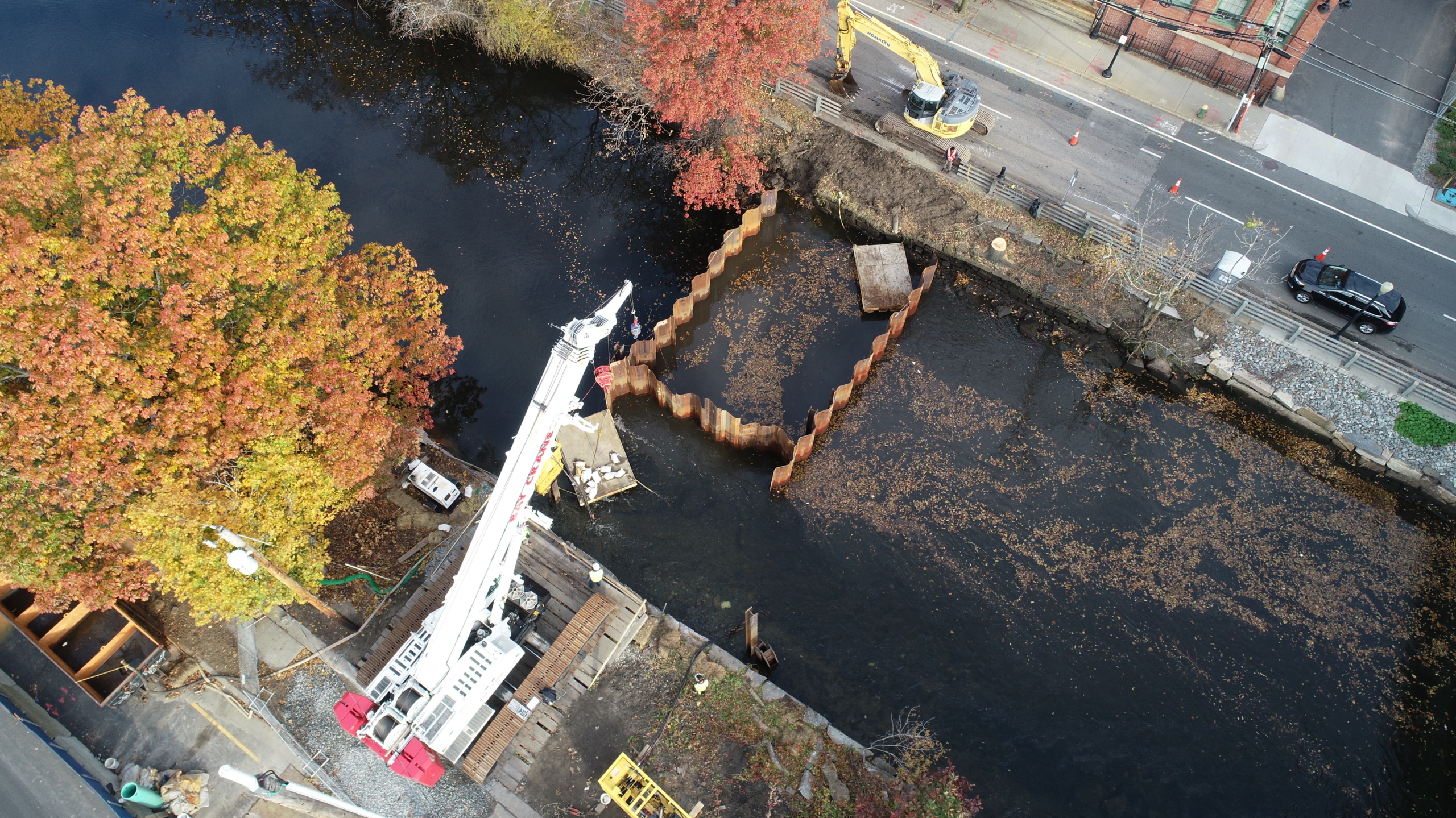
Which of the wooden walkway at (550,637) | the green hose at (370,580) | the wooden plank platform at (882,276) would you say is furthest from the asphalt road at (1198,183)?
the green hose at (370,580)

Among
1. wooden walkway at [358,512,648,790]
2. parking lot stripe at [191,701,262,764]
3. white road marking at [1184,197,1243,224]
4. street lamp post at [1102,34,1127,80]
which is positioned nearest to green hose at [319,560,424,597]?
wooden walkway at [358,512,648,790]

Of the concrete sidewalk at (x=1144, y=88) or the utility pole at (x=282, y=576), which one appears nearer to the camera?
the utility pole at (x=282, y=576)

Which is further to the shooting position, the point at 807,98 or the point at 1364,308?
the point at 807,98

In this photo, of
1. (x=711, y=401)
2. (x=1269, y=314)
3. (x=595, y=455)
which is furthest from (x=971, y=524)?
(x=1269, y=314)

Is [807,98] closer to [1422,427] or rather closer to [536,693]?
[1422,427]

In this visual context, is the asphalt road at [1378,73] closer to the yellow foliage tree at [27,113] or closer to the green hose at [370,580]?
the green hose at [370,580]

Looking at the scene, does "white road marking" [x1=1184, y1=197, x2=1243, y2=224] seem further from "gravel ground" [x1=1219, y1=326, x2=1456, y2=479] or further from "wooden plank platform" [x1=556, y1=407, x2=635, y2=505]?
"wooden plank platform" [x1=556, y1=407, x2=635, y2=505]
